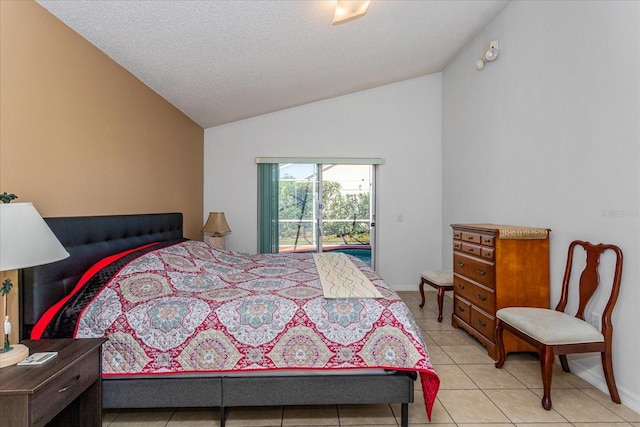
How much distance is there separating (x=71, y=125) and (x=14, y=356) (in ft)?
4.72

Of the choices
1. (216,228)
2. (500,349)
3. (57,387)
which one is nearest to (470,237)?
(500,349)

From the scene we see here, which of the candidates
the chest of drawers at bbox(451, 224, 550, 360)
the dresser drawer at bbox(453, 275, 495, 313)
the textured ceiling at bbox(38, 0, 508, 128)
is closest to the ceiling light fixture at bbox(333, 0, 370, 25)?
Answer: the textured ceiling at bbox(38, 0, 508, 128)

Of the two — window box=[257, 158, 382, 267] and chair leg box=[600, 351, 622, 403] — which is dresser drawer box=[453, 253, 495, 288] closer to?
chair leg box=[600, 351, 622, 403]

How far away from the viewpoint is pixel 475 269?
3166mm

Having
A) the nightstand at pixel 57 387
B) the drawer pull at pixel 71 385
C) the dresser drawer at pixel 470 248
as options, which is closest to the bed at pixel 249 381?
the nightstand at pixel 57 387

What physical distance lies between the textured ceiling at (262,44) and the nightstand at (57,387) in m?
1.84

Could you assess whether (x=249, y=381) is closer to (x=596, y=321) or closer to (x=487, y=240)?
(x=487, y=240)

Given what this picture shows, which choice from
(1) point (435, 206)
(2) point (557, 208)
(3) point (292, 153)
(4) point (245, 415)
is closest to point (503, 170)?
(2) point (557, 208)

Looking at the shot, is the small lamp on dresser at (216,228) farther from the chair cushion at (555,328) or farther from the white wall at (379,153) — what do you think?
the chair cushion at (555,328)

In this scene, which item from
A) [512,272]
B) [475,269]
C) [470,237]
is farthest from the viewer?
[470,237]

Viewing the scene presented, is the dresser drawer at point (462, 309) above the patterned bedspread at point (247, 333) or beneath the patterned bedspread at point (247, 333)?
beneath

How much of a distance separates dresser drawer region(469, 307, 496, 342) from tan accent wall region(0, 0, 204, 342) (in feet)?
9.98

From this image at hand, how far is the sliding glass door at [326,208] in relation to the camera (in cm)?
522

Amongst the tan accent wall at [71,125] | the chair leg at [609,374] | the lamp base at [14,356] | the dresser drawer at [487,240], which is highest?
the tan accent wall at [71,125]
